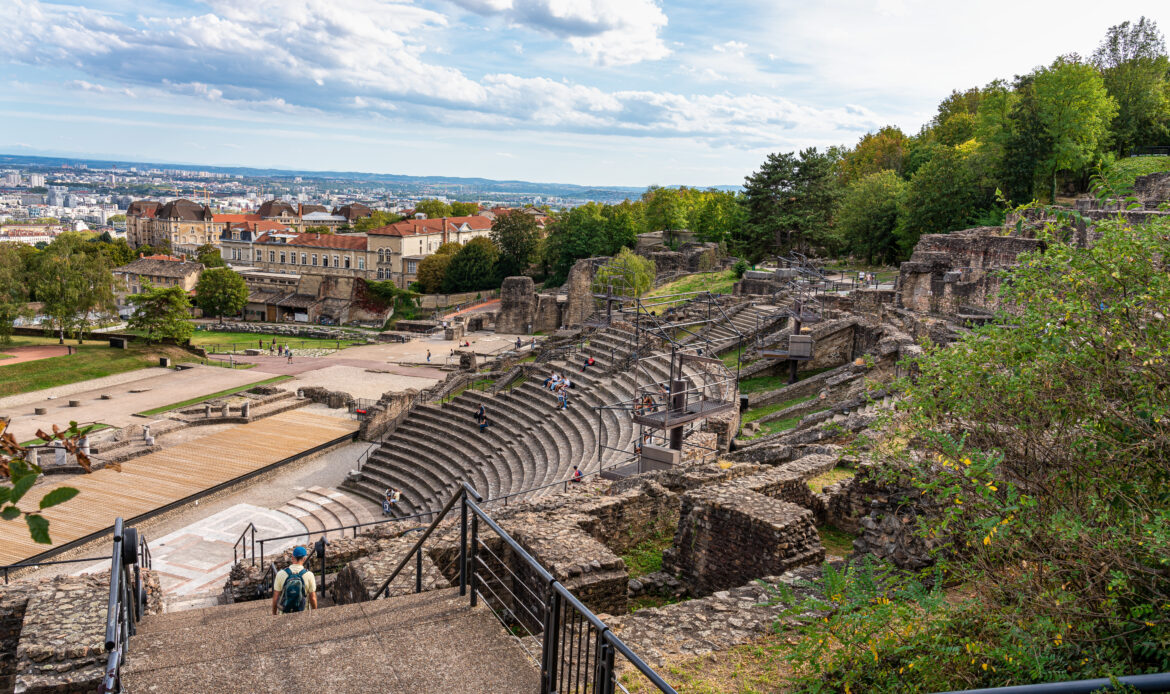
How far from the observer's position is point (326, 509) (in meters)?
23.3

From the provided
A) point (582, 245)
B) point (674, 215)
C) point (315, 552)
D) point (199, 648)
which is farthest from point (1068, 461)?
point (674, 215)

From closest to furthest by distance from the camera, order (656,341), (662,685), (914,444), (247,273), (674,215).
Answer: (662,685) → (914,444) → (656,341) → (674,215) → (247,273)

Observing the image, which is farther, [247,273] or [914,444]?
[247,273]

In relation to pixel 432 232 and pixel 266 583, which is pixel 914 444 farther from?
pixel 432 232

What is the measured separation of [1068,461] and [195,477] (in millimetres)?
25199

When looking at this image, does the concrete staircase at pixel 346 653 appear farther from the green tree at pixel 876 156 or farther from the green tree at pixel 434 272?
the green tree at pixel 434 272

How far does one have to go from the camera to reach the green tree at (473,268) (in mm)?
70250

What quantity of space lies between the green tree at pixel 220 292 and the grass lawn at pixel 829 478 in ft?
223

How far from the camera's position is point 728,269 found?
171 ft

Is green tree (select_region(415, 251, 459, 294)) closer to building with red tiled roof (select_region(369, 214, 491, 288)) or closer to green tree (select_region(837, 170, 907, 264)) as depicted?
building with red tiled roof (select_region(369, 214, 491, 288))

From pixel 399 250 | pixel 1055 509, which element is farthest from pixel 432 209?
pixel 1055 509

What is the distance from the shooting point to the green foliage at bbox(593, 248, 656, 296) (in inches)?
1801

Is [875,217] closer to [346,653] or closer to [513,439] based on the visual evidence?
[513,439]

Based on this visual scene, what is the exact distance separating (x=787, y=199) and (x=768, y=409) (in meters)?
30.9
